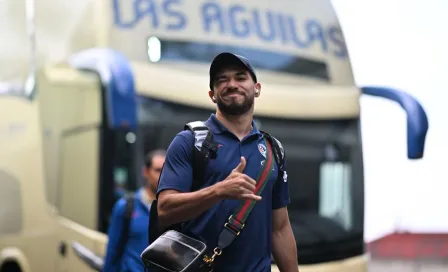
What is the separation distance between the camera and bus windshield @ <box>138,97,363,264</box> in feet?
16.8

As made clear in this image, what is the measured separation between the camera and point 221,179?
7.07 feet

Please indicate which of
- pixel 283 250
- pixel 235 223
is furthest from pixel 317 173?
pixel 235 223

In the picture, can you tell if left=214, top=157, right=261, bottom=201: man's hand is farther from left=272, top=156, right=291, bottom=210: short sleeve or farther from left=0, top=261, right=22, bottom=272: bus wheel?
left=0, top=261, right=22, bottom=272: bus wheel

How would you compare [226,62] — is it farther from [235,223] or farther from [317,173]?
[317,173]

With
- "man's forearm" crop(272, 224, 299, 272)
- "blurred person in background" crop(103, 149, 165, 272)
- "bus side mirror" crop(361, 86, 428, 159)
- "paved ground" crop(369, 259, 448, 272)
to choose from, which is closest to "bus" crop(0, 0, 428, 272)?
"bus side mirror" crop(361, 86, 428, 159)

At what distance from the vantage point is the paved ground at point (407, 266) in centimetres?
614

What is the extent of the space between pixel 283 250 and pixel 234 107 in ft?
1.70

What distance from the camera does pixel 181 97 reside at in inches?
201

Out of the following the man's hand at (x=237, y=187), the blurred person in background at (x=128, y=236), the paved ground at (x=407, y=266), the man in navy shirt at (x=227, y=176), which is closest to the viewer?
the man's hand at (x=237, y=187)

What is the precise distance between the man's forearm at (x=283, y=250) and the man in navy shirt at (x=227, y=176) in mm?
101

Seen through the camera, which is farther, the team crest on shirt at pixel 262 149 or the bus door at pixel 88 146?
the bus door at pixel 88 146

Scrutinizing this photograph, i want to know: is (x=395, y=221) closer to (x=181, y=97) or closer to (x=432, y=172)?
(x=432, y=172)

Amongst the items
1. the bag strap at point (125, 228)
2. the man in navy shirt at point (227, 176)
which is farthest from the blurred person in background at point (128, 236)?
the man in navy shirt at point (227, 176)

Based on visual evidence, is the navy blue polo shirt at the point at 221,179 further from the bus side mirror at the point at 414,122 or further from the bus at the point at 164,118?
the bus side mirror at the point at 414,122
